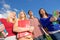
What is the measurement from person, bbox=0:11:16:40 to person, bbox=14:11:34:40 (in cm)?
12

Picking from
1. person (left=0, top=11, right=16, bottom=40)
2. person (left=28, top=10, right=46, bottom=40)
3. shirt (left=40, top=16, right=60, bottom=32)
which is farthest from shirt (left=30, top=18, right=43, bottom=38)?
person (left=0, top=11, right=16, bottom=40)

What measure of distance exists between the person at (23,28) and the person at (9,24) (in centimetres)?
12

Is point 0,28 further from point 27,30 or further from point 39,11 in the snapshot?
point 39,11

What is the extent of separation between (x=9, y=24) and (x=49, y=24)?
3.50ft

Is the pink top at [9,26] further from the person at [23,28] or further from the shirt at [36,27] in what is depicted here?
the shirt at [36,27]

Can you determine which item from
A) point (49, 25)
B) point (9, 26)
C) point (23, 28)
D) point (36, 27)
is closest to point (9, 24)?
point (9, 26)

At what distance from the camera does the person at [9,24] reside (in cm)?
476

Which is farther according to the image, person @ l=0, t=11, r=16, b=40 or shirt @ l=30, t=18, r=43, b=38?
shirt @ l=30, t=18, r=43, b=38

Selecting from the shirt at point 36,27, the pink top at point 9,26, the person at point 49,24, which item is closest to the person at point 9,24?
the pink top at point 9,26

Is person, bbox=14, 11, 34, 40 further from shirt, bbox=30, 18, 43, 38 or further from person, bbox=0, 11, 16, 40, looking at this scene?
shirt, bbox=30, 18, 43, 38

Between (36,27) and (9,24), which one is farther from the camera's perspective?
(36,27)

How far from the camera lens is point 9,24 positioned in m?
4.81

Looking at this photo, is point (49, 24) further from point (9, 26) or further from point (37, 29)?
point (9, 26)

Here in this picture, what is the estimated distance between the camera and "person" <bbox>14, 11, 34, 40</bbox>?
474cm
